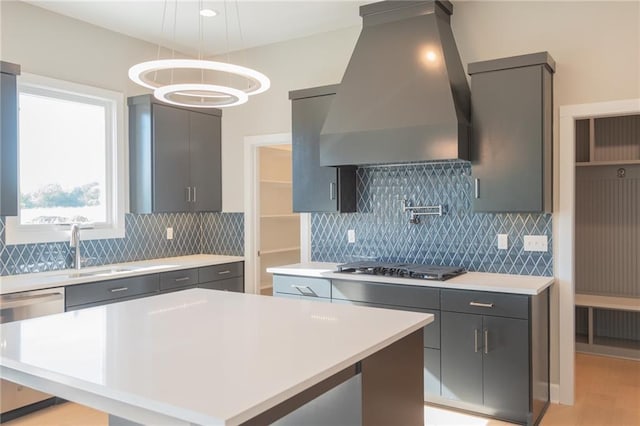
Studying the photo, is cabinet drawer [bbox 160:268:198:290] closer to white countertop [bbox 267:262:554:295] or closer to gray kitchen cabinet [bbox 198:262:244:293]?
gray kitchen cabinet [bbox 198:262:244:293]

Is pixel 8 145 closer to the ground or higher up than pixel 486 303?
higher up

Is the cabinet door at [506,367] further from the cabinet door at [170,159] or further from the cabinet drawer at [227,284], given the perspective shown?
the cabinet door at [170,159]

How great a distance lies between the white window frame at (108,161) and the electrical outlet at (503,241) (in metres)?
3.29

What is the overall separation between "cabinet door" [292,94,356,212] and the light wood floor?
1.78 meters

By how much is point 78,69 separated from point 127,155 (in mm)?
847

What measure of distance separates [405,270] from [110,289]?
7.34 feet

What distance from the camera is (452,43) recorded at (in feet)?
12.3

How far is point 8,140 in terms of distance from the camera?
340cm

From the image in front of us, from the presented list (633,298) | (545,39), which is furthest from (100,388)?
(633,298)

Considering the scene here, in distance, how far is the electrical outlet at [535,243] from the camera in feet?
11.7

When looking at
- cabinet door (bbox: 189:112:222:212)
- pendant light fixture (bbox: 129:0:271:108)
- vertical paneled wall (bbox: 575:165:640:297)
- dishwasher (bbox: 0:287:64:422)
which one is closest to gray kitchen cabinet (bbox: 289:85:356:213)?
pendant light fixture (bbox: 129:0:271:108)

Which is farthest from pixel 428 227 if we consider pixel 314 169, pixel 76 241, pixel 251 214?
pixel 76 241

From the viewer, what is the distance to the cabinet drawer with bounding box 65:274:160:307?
3.57 m

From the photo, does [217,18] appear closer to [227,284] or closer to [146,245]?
[146,245]
